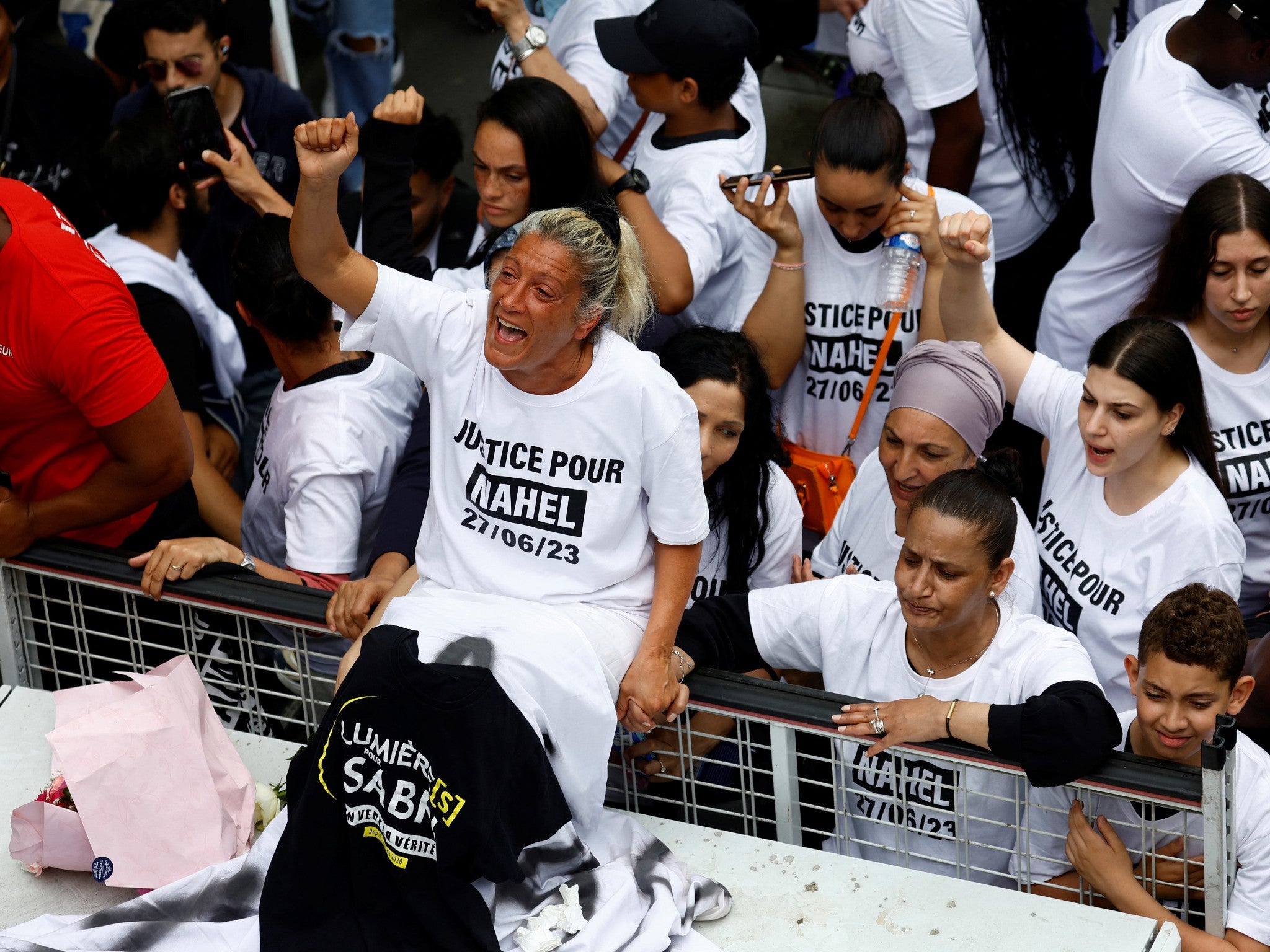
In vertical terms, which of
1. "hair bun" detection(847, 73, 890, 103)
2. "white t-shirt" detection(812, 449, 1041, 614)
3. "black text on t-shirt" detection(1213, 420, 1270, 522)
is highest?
"hair bun" detection(847, 73, 890, 103)

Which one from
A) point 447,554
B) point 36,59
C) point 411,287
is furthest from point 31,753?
point 36,59

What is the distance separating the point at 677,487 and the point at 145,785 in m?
1.10

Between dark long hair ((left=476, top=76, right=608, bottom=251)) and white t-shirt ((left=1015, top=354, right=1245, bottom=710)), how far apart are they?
1.33 m

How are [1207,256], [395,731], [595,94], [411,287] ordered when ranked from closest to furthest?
[395,731], [411,287], [1207,256], [595,94]

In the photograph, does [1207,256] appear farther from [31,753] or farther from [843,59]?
[843,59]

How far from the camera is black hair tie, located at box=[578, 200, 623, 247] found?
262 centimetres

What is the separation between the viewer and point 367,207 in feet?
Result: 11.2

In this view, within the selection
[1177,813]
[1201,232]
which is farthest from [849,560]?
[1201,232]

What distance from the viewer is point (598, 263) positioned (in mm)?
2566

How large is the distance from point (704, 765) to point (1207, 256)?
1.61 meters

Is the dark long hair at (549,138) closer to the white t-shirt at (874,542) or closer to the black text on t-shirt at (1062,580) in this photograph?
the white t-shirt at (874,542)

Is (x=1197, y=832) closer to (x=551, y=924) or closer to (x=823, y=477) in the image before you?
(x=551, y=924)

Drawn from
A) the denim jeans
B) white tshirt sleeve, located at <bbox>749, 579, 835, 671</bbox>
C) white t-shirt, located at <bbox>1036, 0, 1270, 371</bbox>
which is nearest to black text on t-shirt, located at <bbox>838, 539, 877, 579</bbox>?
white tshirt sleeve, located at <bbox>749, 579, 835, 671</bbox>

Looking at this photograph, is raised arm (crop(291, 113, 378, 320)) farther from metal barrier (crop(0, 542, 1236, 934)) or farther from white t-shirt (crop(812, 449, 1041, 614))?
white t-shirt (crop(812, 449, 1041, 614))
